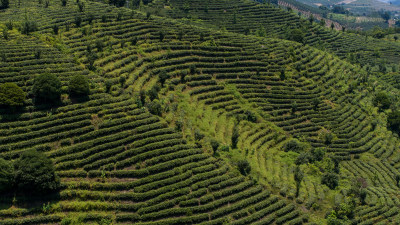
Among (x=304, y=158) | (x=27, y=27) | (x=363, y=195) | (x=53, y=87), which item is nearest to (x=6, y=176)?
(x=53, y=87)

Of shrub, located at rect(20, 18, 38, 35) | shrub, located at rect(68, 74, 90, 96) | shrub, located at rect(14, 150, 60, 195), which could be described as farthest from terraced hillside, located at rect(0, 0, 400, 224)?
shrub, located at rect(14, 150, 60, 195)

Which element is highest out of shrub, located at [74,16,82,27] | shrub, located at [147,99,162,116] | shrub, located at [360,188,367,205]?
shrub, located at [74,16,82,27]

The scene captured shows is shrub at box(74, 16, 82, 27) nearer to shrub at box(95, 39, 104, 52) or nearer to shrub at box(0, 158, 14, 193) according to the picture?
shrub at box(95, 39, 104, 52)

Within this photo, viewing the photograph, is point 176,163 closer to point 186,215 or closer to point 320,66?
point 186,215

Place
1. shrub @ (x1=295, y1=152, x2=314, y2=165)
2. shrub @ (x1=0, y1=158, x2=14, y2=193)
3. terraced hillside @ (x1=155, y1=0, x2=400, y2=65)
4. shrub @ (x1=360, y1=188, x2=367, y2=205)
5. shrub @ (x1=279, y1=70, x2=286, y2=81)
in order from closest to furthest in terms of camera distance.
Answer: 1. shrub @ (x1=0, y1=158, x2=14, y2=193)
2. shrub @ (x1=360, y1=188, x2=367, y2=205)
3. shrub @ (x1=295, y1=152, x2=314, y2=165)
4. shrub @ (x1=279, y1=70, x2=286, y2=81)
5. terraced hillside @ (x1=155, y1=0, x2=400, y2=65)

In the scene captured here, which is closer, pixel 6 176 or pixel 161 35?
pixel 6 176

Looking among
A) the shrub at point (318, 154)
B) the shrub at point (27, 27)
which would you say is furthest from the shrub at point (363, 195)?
the shrub at point (27, 27)

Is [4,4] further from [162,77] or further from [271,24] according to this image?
[271,24]
